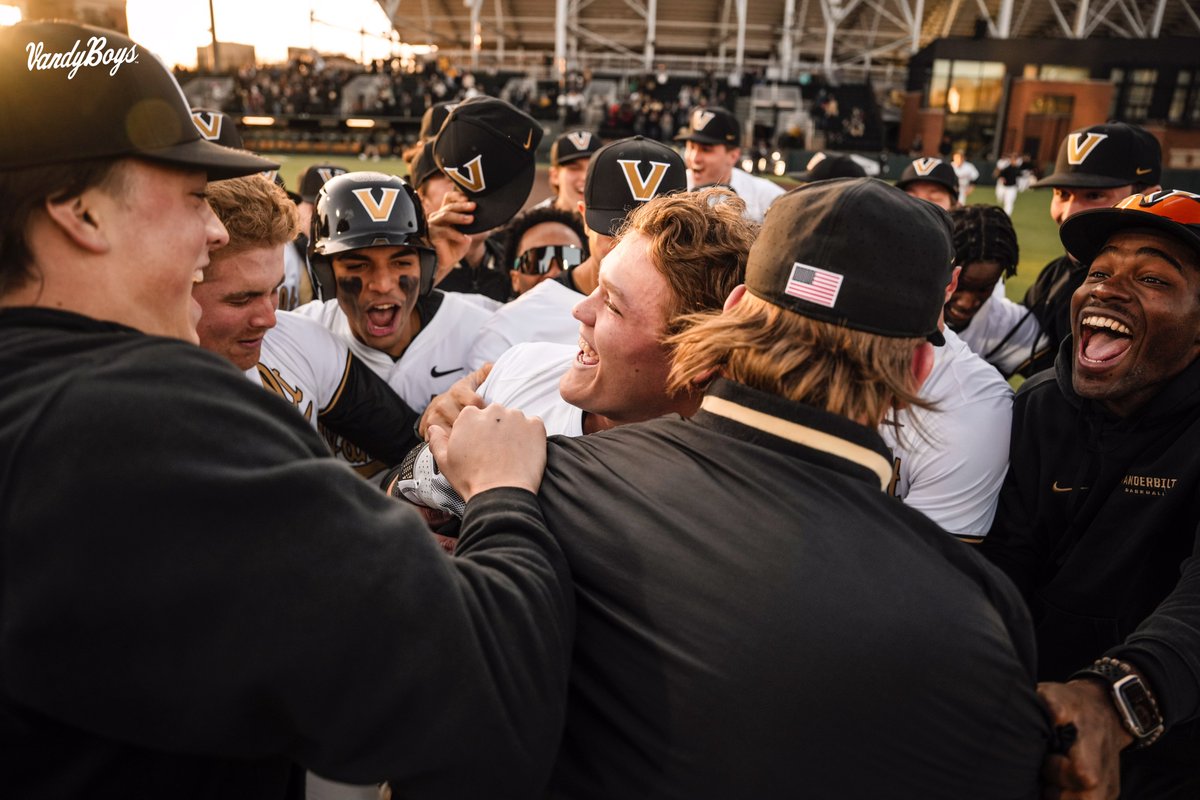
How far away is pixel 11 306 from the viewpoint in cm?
125

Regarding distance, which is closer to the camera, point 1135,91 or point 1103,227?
point 1103,227

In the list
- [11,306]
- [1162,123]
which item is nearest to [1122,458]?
[11,306]

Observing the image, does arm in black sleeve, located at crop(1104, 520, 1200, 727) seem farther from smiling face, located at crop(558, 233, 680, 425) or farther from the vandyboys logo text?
the vandyboys logo text

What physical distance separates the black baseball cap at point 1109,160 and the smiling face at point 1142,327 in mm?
3076

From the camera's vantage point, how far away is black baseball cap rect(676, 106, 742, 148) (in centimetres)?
831

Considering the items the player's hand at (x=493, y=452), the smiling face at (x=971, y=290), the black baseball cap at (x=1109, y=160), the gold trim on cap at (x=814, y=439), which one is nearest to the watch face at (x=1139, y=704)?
the gold trim on cap at (x=814, y=439)

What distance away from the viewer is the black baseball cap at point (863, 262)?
1.48 meters

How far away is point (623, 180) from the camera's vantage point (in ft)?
13.0

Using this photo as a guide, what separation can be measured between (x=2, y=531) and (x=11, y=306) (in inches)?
15.4

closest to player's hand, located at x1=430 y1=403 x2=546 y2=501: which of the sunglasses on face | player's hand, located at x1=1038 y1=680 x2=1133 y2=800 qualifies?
player's hand, located at x1=1038 y1=680 x2=1133 y2=800

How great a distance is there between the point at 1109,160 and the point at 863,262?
196 inches

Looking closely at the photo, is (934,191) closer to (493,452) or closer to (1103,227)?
(1103,227)

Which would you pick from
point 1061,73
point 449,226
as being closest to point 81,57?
point 449,226

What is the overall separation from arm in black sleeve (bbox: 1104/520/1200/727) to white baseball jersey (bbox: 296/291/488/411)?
265 centimetres
